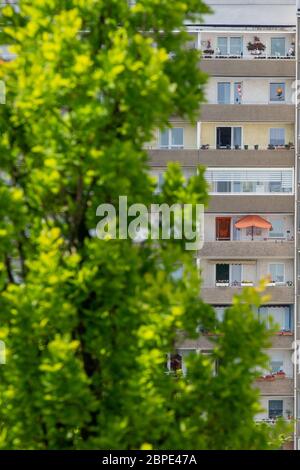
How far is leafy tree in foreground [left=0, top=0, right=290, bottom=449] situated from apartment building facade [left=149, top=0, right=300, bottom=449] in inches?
1037

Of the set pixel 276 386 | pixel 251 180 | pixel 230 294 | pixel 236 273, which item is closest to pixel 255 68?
pixel 251 180

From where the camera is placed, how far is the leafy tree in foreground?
959 cm

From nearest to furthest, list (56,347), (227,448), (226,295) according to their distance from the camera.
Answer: (56,347), (227,448), (226,295)

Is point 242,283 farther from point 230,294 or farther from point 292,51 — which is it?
point 292,51

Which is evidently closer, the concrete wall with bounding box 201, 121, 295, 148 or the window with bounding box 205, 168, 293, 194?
the window with bounding box 205, 168, 293, 194

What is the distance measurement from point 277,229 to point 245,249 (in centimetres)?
136

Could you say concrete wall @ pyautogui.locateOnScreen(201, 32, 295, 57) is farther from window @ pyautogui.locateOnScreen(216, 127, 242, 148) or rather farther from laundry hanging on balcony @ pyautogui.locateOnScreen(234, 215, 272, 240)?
laundry hanging on balcony @ pyautogui.locateOnScreen(234, 215, 272, 240)

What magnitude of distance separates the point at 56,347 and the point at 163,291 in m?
1.05

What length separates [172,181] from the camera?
1059cm

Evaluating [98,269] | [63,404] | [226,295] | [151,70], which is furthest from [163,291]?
[226,295]

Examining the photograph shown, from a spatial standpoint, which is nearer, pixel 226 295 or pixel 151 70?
pixel 151 70

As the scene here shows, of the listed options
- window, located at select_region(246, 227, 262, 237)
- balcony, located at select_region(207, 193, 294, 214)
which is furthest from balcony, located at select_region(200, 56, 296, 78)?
window, located at select_region(246, 227, 262, 237)

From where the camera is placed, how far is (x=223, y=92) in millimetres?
37438
